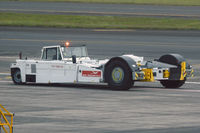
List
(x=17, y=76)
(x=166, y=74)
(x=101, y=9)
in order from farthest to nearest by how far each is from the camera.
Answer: (x=101, y=9)
(x=17, y=76)
(x=166, y=74)

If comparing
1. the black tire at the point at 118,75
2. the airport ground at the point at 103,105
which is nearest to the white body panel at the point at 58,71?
the airport ground at the point at 103,105

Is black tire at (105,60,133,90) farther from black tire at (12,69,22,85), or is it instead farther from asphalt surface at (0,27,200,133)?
black tire at (12,69,22,85)

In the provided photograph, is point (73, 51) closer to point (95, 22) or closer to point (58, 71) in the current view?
point (58, 71)

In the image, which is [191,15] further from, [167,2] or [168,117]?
[168,117]

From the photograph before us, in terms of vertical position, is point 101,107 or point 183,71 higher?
point 183,71

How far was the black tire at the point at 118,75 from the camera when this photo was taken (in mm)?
22484

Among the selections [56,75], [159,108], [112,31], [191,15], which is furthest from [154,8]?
[159,108]

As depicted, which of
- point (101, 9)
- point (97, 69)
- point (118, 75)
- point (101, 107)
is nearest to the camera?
point (101, 107)

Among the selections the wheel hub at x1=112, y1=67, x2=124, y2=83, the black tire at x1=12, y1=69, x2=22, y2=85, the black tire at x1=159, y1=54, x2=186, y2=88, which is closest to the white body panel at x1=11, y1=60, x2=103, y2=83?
the black tire at x1=12, y1=69, x2=22, y2=85

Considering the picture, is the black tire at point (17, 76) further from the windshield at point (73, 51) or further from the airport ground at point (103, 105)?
the windshield at point (73, 51)

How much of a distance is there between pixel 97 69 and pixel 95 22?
1303 inches

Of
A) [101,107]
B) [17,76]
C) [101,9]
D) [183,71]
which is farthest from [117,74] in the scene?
[101,9]

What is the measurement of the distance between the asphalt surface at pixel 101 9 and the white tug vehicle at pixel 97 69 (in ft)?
117

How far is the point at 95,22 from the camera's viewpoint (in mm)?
56344
